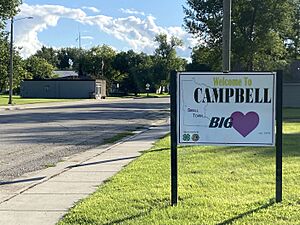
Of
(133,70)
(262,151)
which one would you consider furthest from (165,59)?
(262,151)

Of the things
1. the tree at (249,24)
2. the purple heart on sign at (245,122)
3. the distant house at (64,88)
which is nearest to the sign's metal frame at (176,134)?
the purple heart on sign at (245,122)

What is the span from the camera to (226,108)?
23.8 ft

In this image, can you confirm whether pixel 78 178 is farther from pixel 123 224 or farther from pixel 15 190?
pixel 123 224

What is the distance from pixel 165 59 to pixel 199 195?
11913 cm

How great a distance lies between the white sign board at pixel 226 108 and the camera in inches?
283

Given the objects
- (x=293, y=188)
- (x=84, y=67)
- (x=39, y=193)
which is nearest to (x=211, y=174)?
(x=293, y=188)

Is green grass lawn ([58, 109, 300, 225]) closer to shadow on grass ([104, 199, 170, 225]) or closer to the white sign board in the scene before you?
shadow on grass ([104, 199, 170, 225])

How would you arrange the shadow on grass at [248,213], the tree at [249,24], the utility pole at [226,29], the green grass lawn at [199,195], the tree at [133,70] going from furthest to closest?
the tree at [133,70] < the tree at [249,24] < the utility pole at [226,29] < the green grass lawn at [199,195] < the shadow on grass at [248,213]

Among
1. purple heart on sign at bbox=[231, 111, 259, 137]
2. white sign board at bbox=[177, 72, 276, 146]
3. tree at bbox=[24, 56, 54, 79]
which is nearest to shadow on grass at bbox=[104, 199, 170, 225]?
white sign board at bbox=[177, 72, 276, 146]

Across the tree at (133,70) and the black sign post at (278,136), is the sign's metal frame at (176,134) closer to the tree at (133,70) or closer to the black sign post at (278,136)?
the black sign post at (278,136)

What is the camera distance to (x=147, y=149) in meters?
15.0

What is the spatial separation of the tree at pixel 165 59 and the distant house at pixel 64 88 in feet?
80.8

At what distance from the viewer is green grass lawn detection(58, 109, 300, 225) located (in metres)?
6.39

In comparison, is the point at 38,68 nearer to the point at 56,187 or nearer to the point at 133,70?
the point at 133,70
